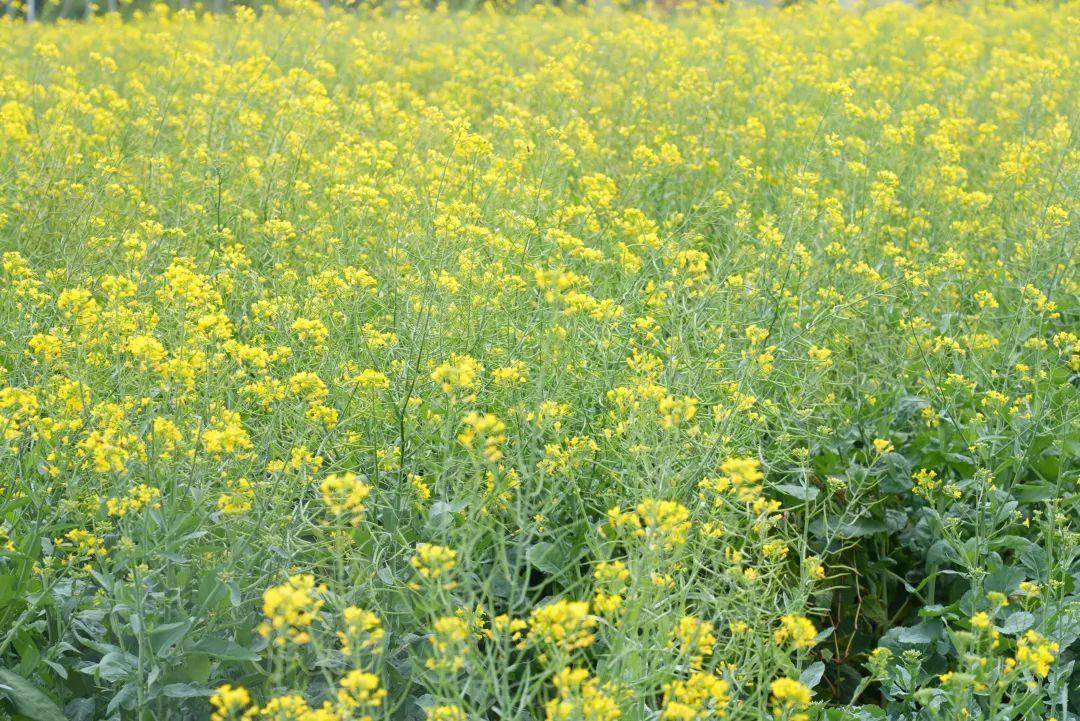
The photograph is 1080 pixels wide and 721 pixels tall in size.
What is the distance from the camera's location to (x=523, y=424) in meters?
2.96

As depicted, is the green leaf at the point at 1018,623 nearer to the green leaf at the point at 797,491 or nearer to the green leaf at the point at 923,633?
the green leaf at the point at 923,633

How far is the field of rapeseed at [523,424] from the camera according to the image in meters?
2.39

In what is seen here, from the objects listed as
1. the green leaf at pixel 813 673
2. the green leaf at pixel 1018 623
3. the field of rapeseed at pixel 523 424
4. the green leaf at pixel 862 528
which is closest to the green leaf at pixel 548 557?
the field of rapeseed at pixel 523 424

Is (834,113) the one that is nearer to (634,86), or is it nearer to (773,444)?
(634,86)

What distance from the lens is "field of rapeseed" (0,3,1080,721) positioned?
2.39 meters

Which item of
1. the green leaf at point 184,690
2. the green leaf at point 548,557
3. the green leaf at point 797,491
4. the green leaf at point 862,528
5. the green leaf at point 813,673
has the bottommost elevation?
the green leaf at point 813,673

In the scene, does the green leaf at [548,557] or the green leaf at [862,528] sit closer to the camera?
the green leaf at [548,557]

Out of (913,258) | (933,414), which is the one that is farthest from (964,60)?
(933,414)

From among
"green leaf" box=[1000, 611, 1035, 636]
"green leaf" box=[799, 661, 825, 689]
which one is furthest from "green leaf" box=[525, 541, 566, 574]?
"green leaf" box=[1000, 611, 1035, 636]

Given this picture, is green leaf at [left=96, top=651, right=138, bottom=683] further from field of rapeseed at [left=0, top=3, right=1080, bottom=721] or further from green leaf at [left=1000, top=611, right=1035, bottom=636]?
green leaf at [left=1000, top=611, right=1035, bottom=636]

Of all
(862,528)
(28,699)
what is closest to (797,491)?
(862,528)

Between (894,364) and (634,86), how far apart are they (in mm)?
3408

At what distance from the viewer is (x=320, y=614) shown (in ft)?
7.54

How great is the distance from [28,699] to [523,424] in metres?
1.27
